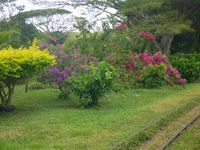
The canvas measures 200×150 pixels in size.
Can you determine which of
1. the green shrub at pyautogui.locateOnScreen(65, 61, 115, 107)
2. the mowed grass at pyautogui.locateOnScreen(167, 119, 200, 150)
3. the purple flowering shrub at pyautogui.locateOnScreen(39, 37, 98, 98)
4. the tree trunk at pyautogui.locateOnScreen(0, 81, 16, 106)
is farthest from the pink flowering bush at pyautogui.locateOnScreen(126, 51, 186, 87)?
the mowed grass at pyautogui.locateOnScreen(167, 119, 200, 150)

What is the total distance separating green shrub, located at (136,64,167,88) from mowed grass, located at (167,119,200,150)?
305 inches

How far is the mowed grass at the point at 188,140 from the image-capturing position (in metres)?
8.04

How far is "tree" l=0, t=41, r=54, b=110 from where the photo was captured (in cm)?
1059

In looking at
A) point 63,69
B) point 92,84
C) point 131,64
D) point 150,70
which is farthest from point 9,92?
point 150,70

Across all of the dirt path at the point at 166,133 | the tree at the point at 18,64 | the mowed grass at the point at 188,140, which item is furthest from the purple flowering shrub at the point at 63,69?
the mowed grass at the point at 188,140

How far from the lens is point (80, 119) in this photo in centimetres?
1050

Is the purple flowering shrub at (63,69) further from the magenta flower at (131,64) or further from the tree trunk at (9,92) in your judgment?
the magenta flower at (131,64)

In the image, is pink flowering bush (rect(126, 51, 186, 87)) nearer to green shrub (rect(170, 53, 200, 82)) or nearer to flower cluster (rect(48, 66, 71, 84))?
green shrub (rect(170, 53, 200, 82))

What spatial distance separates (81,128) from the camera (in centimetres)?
938

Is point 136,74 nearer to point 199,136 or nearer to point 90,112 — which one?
point 90,112

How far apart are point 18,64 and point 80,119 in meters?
2.07

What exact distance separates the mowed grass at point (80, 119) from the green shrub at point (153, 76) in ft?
5.58

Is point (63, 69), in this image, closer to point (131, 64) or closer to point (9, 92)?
point (9, 92)

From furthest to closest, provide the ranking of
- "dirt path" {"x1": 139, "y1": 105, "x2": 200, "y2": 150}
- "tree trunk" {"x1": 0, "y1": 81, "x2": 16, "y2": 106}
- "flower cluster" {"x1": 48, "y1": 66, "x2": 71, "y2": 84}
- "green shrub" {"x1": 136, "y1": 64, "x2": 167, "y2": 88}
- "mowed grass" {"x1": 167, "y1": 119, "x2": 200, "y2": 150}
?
"green shrub" {"x1": 136, "y1": 64, "x2": 167, "y2": 88} < "flower cluster" {"x1": 48, "y1": 66, "x2": 71, "y2": 84} < "tree trunk" {"x1": 0, "y1": 81, "x2": 16, "y2": 106} < "dirt path" {"x1": 139, "y1": 105, "x2": 200, "y2": 150} < "mowed grass" {"x1": 167, "y1": 119, "x2": 200, "y2": 150}
